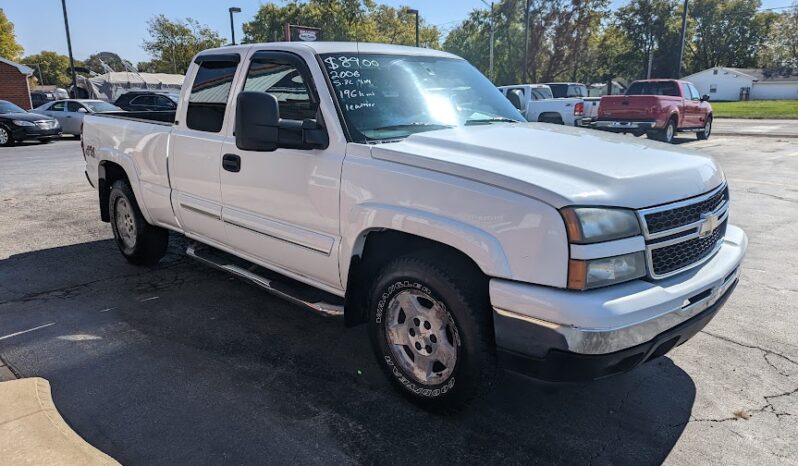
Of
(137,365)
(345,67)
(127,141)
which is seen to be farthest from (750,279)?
(127,141)

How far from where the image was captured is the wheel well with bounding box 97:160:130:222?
5793 mm

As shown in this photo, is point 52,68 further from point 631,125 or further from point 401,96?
point 401,96

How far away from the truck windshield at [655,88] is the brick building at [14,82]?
33479 millimetres

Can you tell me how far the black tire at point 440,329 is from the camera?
9.04ft

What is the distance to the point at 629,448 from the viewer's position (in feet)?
9.37

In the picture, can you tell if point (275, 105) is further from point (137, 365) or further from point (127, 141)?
point (127, 141)

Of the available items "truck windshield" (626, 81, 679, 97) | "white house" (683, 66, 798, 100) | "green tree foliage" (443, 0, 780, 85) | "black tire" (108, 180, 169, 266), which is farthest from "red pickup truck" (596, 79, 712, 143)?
"white house" (683, 66, 798, 100)

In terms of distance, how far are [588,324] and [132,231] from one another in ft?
15.8

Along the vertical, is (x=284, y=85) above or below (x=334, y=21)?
below

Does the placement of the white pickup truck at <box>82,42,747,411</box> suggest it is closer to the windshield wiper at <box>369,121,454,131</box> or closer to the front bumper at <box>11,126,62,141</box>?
the windshield wiper at <box>369,121,454,131</box>

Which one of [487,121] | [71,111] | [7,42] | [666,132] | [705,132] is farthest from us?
[7,42]

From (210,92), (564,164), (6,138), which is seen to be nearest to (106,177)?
(210,92)

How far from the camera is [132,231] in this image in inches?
225

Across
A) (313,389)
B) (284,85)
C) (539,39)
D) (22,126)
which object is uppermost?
(539,39)
